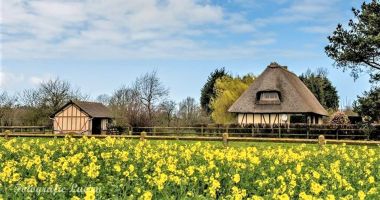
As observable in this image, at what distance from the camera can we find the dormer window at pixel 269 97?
4400 cm

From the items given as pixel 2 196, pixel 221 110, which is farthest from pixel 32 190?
pixel 221 110

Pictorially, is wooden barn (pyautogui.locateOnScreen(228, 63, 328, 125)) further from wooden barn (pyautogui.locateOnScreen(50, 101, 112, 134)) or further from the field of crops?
the field of crops

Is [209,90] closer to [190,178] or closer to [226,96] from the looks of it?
[226,96]

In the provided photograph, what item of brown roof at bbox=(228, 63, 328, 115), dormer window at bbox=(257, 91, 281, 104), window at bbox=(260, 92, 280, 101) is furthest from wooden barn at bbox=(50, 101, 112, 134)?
window at bbox=(260, 92, 280, 101)

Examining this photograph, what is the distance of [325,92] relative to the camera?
7050 centimetres

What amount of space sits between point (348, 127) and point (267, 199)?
30.5 meters

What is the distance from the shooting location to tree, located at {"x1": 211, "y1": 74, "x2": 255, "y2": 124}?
55656 mm

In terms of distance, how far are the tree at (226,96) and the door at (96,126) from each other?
1457 centimetres

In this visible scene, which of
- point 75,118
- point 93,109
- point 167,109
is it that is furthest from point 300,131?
point 167,109

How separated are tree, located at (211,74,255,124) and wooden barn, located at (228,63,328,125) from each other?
374 inches

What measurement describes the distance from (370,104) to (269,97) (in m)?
16.3

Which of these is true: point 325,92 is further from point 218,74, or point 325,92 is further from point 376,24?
point 376,24

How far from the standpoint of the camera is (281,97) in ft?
145

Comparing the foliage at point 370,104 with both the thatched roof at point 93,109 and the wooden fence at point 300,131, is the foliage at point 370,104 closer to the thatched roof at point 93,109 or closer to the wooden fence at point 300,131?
the wooden fence at point 300,131
